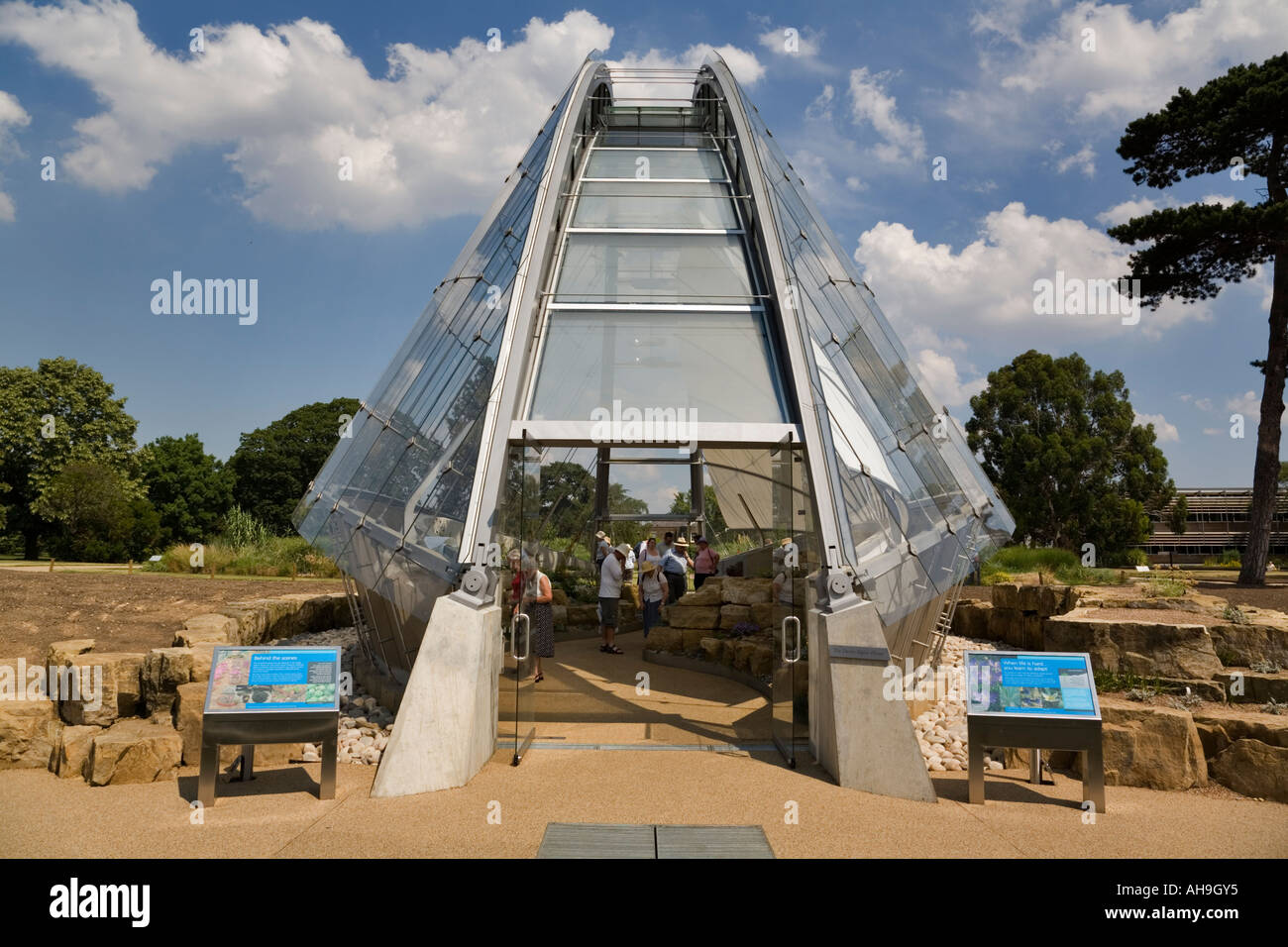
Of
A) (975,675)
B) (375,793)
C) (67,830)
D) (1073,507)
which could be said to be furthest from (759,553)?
(1073,507)

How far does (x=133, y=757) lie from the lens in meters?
6.18

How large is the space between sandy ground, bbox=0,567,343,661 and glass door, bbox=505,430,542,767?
16.7 ft

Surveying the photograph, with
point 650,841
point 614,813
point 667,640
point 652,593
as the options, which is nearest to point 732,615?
point 667,640

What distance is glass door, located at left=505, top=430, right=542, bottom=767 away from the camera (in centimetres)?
705

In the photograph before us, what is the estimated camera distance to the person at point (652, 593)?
12.7 meters

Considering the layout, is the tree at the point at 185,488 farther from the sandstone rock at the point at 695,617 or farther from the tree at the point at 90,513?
the sandstone rock at the point at 695,617

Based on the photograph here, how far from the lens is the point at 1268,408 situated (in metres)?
19.8

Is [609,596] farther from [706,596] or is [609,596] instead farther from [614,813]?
[614,813]

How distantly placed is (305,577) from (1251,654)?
17227 mm

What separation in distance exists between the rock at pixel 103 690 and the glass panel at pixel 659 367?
4.12 meters

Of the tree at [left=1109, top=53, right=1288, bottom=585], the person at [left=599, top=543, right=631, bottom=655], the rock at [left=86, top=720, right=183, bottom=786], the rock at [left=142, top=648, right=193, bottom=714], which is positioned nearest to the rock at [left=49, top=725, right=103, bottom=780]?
the rock at [left=86, top=720, right=183, bottom=786]

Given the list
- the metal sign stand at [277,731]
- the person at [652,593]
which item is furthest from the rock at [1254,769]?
the person at [652,593]

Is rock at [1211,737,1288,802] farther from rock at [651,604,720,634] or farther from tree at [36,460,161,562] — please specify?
tree at [36,460,161,562]

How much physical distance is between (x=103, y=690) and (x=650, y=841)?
5.08 meters
